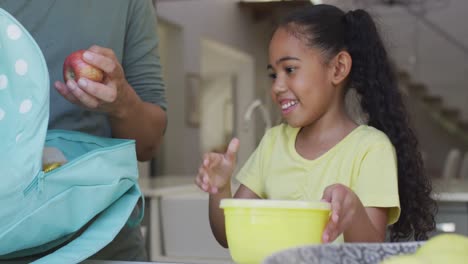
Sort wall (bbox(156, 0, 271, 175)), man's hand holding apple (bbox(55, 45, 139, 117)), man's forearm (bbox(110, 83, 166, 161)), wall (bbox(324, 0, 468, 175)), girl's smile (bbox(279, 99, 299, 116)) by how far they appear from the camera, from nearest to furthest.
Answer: man's hand holding apple (bbox(55, 45, 139, 117)) < man's forearm (bbox(110, 83, 166, 161)) < girl's smile (bbox(279, 99, 299, 116)) < wall (bbox(156, 0, 271, 175)) < wall (bbox(324, 0, 468, 175))

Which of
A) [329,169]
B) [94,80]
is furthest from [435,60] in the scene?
[94,80]

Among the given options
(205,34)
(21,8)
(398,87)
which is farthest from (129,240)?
(205,34)

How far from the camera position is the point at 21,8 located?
91 centimetres

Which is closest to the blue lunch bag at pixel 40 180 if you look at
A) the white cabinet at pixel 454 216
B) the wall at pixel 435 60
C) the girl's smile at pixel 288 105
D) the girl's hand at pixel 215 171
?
the girl's hand at pixel 215 171

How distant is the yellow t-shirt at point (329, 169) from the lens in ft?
3.00

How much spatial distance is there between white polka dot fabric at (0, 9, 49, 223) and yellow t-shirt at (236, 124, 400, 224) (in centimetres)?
49

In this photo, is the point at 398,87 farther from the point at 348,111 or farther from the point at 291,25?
the point at 291,25

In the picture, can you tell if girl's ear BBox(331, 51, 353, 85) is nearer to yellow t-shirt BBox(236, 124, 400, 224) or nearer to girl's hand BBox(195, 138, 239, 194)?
yellow t-shirt BBox(236, 124, 400, 224)

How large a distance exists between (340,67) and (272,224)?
21.2 inches

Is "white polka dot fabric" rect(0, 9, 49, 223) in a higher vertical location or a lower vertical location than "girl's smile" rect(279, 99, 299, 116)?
higher

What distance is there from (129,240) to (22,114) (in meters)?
0.40

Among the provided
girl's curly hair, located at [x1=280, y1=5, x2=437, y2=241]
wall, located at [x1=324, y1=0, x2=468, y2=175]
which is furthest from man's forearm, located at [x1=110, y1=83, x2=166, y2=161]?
wall, located at [x1=324, y1=0, x2=468, y2=175]

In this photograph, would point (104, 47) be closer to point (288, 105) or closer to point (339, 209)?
point (288, 105)

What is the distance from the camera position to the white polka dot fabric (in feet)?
1.97
